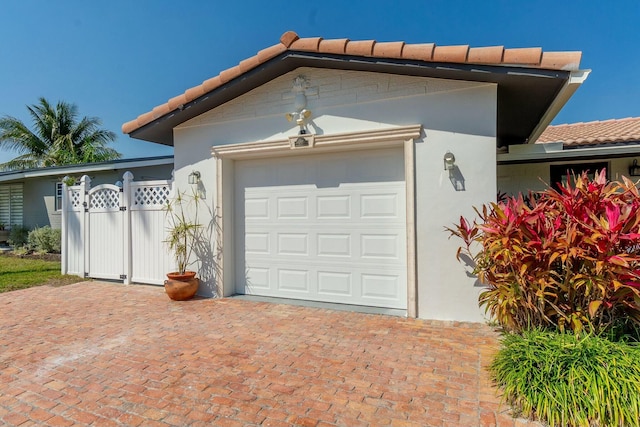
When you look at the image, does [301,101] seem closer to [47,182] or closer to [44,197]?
[47,182]

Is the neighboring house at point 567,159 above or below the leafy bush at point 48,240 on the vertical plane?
above

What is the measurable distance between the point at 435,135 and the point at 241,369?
14.4 feet

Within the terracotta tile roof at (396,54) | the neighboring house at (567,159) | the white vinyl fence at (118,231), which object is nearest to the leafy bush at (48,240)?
the white vinyl fence at (118,231)

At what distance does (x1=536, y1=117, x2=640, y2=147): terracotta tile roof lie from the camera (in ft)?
25.9

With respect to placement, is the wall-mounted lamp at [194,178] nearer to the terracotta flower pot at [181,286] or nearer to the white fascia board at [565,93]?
the terracotta flower pot at [181,286]

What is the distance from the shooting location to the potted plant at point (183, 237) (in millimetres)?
6727

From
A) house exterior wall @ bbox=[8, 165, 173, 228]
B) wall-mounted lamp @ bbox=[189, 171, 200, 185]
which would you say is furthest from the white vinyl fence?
house exterior wall @ bbox=[8, 165, 173, 228]

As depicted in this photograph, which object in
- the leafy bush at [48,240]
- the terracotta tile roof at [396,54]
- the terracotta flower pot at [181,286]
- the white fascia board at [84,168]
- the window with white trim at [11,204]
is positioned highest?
the terracotta tile roof at [396,54]

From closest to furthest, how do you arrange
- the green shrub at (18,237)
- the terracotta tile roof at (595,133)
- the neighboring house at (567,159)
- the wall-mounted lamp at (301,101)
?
the wall-mounted lamp at (301,101) < the neighboring house at (567,159) < the terracotta tile roof at (595,133) < the green shrub at (18,237)

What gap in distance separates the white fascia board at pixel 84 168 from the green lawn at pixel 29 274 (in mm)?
3908

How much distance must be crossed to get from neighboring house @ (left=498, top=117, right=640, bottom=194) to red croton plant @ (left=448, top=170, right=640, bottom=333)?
12.0 ft

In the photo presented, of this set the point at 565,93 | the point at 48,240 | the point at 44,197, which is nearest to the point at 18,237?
the point at 44,197

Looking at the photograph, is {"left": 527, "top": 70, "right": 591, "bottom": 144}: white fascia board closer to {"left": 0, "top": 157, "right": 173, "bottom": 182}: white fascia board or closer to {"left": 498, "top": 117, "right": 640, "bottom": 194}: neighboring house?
{"left": 498, "top": 117, "right": 640, "bottom": 194}: neighboring house

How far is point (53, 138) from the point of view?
22719mm
